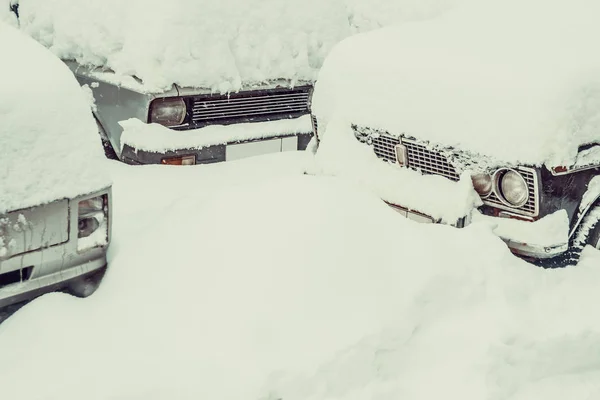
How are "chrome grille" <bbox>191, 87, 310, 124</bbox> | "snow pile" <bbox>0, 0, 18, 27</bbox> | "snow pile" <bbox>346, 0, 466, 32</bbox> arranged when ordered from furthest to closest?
1. "snow pile" <bbox>346, 0, 466, 32</bbox>
2. "snow pile" <bbox>0, 0, 18, 27</bbox>
3. "chrome grille" <bbox>191, 87, 310, 124</bbox>

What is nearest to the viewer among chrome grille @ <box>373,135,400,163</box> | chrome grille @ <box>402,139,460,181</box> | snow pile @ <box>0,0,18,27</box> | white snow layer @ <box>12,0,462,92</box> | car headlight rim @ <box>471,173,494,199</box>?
car headlight rim @ <box>471,173,494,199</box>

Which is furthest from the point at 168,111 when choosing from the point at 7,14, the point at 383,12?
the point at 383,12

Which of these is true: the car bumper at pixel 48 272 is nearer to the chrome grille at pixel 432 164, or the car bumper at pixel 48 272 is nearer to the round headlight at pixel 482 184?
the chrome grille at pixel 432 164

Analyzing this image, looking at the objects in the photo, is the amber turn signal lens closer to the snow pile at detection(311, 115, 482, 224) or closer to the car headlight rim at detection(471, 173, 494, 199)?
the snow pile at detection(311, 115, 482, 224)

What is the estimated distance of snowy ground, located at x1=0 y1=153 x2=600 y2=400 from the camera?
242cm

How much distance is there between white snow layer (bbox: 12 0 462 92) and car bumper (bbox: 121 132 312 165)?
0.43 metres

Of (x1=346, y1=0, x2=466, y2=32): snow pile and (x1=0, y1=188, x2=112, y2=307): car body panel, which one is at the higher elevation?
(x1=346, y1=0, x2=466, y2=32): snow pile

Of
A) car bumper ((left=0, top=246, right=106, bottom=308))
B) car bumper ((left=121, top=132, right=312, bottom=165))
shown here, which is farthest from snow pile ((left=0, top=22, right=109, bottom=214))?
car bumper ((left=121, top=132, right=312, bottom=165))

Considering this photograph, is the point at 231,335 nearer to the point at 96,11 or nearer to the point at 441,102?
the point at 441,102

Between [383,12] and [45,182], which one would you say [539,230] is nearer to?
[45,182]

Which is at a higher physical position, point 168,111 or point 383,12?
point 383,12

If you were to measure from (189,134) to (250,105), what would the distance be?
1.78ft

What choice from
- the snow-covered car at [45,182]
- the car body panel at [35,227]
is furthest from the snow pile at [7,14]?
the car body panel at [35,227]

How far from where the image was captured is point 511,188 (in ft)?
10.5
